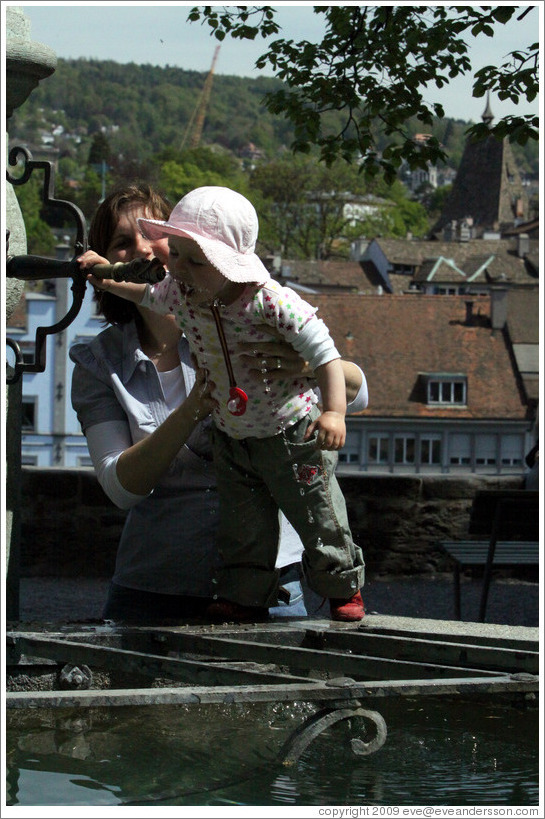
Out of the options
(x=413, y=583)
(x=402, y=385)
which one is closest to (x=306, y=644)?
(x=413, y=583)

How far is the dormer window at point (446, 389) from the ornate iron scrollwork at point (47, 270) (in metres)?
57.8

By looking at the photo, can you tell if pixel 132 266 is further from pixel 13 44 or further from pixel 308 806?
pixel 308 806

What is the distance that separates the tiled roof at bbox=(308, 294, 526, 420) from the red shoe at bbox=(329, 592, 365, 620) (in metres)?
54.8

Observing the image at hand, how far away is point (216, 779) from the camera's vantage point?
230 centimetres

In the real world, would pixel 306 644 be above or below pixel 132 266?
below

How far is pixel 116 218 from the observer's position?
10.6 ft

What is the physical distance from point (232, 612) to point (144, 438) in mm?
489

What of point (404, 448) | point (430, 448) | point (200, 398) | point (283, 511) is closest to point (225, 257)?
point (200, 398)

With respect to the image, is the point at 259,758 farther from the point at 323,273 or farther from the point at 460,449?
the point at 323,273

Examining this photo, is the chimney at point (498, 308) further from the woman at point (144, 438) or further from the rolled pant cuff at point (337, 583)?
the rolled pant cuff at point (337, 583)

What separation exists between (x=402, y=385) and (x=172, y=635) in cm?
5803

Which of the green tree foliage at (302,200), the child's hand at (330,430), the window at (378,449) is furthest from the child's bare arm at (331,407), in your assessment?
the green tree foliage at (302,200)

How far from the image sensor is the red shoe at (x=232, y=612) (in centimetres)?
313

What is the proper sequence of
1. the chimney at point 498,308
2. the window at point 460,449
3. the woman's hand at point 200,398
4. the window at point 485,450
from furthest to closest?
1. the window at point 460,449
2. the window at point 485,450
3. the chimney at point 498,308
4. the woman's hand at point 200,398
